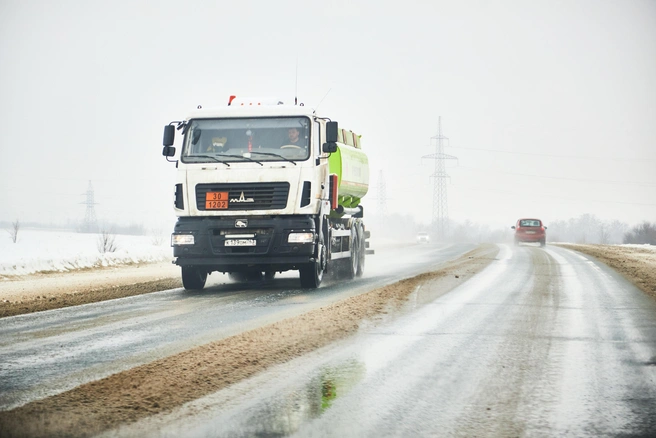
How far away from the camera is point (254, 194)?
15117 millimetres

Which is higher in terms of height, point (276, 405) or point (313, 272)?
point (313, 272)

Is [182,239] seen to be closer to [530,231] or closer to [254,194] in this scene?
[254,194]

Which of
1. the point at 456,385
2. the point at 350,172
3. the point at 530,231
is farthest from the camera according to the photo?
the point at 530,231

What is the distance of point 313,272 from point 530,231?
3717cm

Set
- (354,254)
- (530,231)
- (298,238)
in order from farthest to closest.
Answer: (530,231), (354,254), (298,238)

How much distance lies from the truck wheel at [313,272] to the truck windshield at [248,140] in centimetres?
185

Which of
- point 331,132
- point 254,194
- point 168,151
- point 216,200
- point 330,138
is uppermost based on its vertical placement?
point 331,132

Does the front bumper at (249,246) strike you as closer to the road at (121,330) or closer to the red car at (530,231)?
the road at (121,330)

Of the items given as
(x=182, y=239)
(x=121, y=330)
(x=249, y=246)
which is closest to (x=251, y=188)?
(x=249, y=246)

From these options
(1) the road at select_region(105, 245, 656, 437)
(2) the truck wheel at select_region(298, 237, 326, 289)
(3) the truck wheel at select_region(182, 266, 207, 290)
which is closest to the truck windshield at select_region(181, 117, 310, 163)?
(2) the truck wheel at select_region(298, 237, 326, 289)

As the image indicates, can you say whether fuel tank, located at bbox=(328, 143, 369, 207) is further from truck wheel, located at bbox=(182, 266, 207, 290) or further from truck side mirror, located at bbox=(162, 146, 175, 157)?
truck wheel, located at bbox=(182, 266, 207, 290)

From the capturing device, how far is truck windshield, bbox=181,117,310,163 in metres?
15.2

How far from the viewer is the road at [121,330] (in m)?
6.69

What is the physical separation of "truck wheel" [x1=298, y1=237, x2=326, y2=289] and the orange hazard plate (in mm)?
1946
